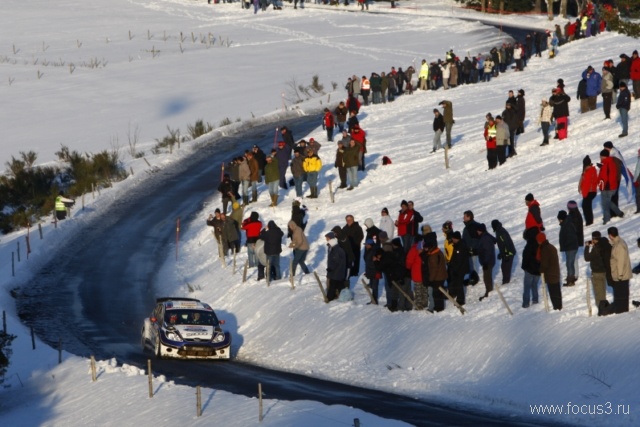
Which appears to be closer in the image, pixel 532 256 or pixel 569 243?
pixel 532 256

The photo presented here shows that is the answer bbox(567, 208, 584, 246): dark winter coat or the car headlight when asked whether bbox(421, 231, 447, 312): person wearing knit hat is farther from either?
the car headlight

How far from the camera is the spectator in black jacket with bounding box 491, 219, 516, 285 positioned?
941 inches

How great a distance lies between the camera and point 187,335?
2550 cm

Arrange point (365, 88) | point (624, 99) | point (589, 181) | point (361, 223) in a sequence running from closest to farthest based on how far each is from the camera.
Answer: point (589, 181)
point (624, 99)
point (361, 223)
point (365, 88)

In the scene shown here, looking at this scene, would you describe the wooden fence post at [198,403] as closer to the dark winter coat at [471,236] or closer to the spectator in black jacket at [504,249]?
the spectator in black jacket at [504,249]

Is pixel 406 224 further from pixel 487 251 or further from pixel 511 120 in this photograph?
pixel 511 120

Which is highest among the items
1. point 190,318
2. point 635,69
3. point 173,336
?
point 635,69

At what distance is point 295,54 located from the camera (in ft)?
261

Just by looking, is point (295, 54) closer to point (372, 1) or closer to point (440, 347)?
point (372, 1)

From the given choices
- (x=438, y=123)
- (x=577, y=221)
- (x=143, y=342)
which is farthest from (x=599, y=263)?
(x=438, y=123)

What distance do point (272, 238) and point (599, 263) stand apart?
10.3 m

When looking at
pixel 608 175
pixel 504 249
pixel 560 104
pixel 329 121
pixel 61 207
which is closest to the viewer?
pixel 504 249

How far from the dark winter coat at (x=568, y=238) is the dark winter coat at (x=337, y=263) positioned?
5.55 m

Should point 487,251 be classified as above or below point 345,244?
above
